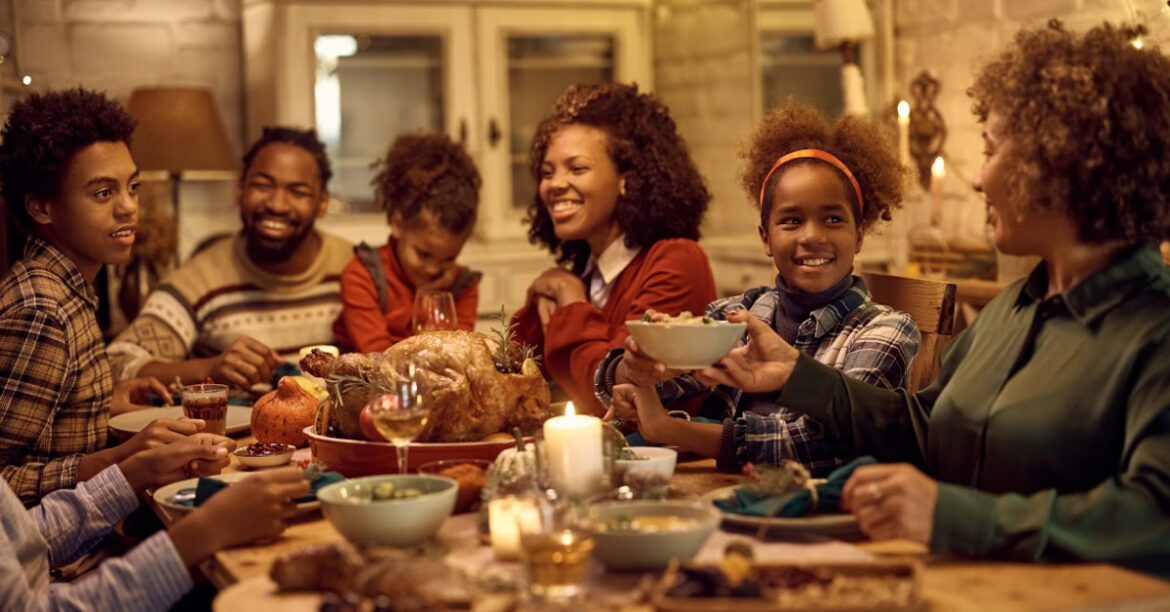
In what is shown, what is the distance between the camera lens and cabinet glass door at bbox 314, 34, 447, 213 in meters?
5.37

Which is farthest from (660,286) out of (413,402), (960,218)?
(960,218)

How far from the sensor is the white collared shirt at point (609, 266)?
3197 millimetres

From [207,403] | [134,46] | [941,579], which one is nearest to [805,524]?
[941,579]

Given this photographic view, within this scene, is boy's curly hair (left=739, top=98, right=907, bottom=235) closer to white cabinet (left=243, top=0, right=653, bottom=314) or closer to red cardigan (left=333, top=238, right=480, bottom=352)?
red cardigan (left=333, top=238, right=480, bottom=352)

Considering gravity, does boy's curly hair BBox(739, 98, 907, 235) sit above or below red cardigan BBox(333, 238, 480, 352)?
above

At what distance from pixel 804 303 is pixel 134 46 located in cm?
394

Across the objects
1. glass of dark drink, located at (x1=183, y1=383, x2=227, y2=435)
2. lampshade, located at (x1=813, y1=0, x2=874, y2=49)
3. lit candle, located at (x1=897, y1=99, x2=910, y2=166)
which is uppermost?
lampshade, located at (x1=813, y1=0, x2=874, y2=49)

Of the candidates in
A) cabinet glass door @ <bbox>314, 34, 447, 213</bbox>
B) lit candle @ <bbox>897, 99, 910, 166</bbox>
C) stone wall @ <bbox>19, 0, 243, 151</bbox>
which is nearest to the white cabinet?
cabinet glass door @ <bbox>314, 34, 447, 213</bbox>

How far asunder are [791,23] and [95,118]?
132 inches

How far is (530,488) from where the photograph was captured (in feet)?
5.93

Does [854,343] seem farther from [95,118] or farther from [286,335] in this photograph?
[286,335]

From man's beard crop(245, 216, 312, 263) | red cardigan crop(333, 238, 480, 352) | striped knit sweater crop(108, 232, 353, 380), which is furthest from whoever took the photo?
man's beard crop(245, 216, 312, 263)

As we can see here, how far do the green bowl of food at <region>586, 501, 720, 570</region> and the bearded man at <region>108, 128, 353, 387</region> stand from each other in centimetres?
240

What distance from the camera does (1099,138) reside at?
5.65ft
